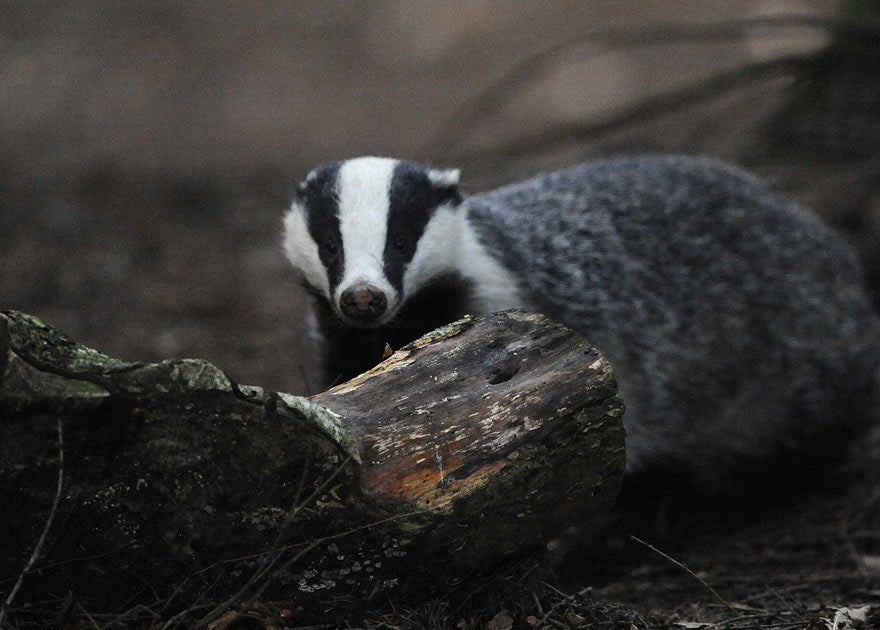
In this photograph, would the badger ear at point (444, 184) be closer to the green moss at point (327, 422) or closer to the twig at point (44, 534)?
the green moss at point (327, 422)

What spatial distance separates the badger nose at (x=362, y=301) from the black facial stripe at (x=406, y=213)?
0.18m

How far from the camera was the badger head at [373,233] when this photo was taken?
3.37 meters

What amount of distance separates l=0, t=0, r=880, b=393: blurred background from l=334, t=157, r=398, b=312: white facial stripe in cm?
66

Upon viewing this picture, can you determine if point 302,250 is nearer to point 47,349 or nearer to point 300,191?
point 300,191

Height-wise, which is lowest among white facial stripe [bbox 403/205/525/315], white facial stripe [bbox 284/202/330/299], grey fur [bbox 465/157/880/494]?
grey fur [bbox 465/157/880/494]

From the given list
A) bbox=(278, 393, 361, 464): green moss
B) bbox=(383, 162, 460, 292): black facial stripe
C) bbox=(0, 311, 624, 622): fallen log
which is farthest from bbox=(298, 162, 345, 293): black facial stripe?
bbox=(278, 393, 361, 464): green moss

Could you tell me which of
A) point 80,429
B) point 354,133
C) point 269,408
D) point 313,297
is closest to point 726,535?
point 313,297

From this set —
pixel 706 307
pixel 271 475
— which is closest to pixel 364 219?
pixel 271 475

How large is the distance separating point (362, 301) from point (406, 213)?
51cm

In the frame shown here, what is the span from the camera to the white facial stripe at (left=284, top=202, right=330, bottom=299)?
3738 millimetres

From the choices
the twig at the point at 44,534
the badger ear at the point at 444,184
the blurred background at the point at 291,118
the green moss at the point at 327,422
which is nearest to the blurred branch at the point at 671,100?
the blurred background at the point at 291,118

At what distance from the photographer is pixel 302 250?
3.85 meters

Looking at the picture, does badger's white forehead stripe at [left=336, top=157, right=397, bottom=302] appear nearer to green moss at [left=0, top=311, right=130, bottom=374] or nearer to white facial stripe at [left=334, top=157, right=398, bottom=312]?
white facial stripe at [left=334, top=157, right=398, bottom=312]

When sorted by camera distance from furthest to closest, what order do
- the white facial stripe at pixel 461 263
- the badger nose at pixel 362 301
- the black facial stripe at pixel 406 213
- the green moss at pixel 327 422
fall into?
1. the white facial stripe at pixel 461 263
2. the black facial stripe at pixel 406 213
3. the badger nose at pixel 362 301
4. the green moss at pixel 327 422
